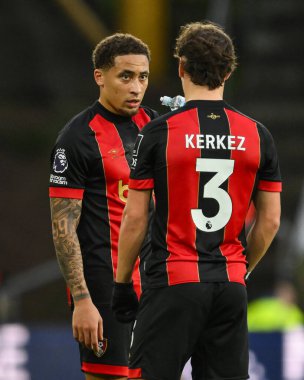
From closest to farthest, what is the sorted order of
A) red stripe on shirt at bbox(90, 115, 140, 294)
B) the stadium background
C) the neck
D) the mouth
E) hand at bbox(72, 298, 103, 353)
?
the neck, hand at bbox(72, 298, 103, 353), red stripe on shirt at bbox(90, 115, 140, 294), the mouth, the stadium background

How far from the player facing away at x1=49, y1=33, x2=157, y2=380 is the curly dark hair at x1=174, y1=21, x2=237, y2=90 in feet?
A: 3.02

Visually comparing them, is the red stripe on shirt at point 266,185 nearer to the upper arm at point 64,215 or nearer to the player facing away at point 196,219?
the player facing away at point 196,219

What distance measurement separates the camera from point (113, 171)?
18.6 ft

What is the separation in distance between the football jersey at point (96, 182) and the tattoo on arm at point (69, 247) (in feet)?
0.25

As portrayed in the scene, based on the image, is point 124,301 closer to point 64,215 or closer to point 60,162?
→ point 64,215

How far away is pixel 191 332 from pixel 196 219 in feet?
1.52

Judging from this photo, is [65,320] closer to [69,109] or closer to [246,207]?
[69,109]

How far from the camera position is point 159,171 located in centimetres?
479

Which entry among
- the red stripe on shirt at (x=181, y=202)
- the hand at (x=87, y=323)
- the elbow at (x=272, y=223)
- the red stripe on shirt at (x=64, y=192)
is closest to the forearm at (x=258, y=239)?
the elbow at (x=272, y=223)

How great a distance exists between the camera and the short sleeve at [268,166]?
491 centimetres

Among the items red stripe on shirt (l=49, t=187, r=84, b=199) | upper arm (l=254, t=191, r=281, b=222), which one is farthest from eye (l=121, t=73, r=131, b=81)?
upper arm (l=254, t=191, r=281, b=222)

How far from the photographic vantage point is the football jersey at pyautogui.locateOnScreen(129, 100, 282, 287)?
4.77 metres

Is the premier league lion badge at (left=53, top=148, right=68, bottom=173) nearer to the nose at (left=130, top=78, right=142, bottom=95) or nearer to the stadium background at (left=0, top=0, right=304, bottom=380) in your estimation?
the nose at (left=130, top=78, right=142, bottom=95)

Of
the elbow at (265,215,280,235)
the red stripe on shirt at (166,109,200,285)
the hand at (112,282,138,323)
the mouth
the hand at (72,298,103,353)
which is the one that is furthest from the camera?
the mouth
